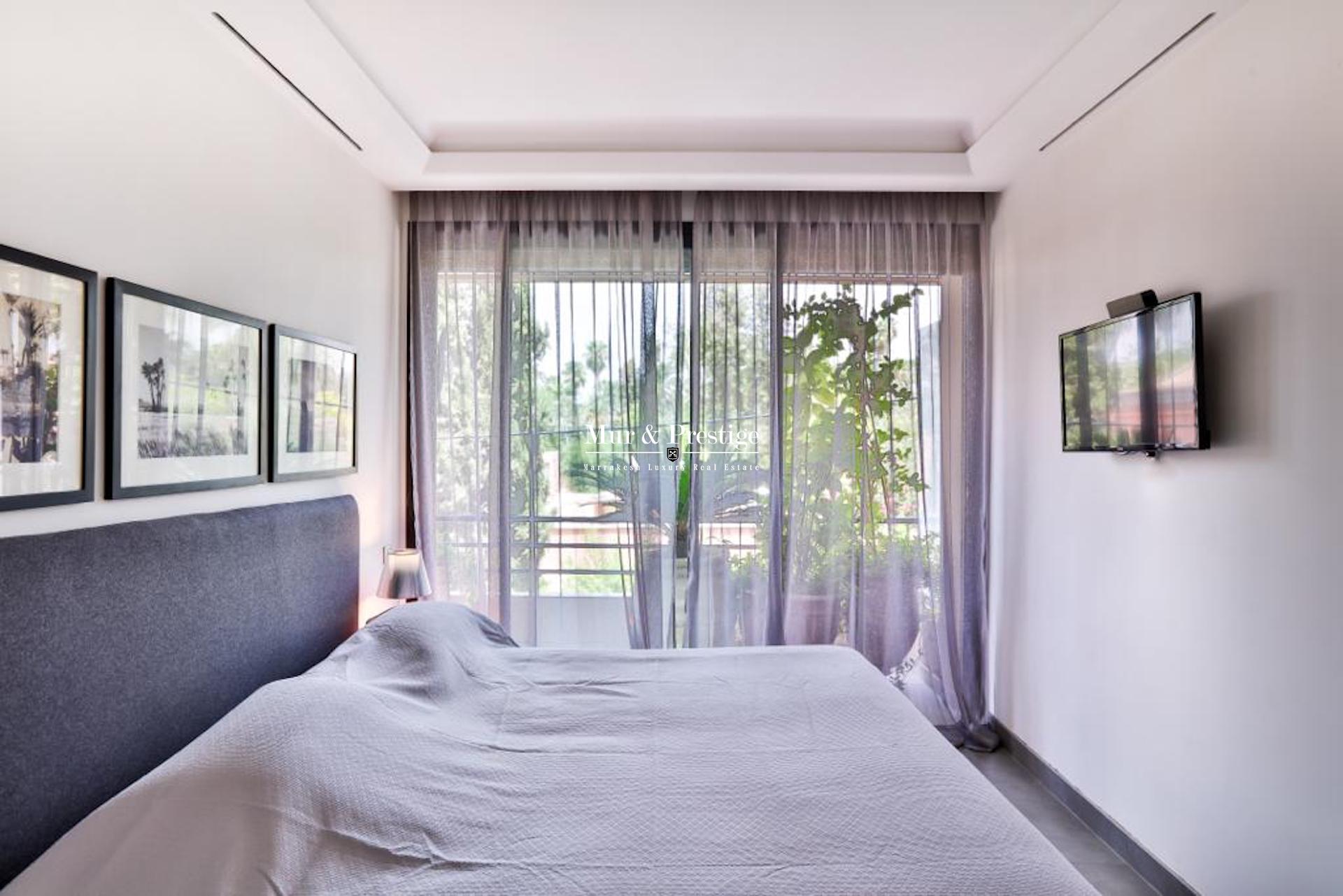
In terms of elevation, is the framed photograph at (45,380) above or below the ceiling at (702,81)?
below

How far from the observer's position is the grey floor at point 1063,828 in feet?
6.99

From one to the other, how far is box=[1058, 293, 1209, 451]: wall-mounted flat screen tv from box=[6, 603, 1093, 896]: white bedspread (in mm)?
1152

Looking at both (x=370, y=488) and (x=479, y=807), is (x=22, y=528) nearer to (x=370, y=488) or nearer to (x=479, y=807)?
(x=479, y=807)

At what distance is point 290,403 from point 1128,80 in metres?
2.98

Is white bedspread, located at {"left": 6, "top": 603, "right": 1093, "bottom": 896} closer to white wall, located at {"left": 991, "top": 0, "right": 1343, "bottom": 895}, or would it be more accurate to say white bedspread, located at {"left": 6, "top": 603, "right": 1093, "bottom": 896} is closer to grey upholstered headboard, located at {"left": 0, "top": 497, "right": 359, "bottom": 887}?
grey upholstered headboard, located at {"left": 0, "top": 497, "right": 359, "bottom": 887}

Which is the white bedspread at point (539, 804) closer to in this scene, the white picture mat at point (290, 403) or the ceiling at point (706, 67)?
the white picture mat at point (290, 403)

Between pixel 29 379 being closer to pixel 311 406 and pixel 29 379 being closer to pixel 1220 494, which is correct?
pixel 311 406

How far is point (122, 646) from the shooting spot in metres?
1.40

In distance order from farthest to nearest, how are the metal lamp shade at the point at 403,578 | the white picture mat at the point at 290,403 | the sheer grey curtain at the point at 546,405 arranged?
1. the sheer grey curtain at the point at 546,405
2. the metal lamp shade at the point at 403,578
3. the white picture mat at the point at 290,403

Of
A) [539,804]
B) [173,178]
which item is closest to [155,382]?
[173,178]

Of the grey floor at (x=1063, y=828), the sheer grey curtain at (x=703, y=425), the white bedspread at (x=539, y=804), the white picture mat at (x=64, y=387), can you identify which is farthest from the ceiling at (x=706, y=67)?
the grey floor at (x=1063, y=828)

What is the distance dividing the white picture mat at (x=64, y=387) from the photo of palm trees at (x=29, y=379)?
0.03ft

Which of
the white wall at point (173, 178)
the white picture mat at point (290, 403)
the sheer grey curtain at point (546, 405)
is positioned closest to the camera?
the white wall at point (173, 178)

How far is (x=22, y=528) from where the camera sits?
128cm
